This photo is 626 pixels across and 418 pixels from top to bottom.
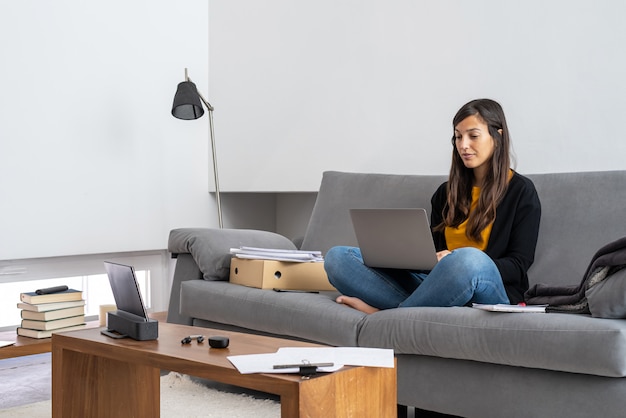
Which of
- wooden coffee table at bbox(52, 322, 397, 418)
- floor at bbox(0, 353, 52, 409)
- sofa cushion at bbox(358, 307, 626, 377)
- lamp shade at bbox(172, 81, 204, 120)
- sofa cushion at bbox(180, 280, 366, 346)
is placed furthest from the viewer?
lamp shade at bbox(172, 81, 204, 120)

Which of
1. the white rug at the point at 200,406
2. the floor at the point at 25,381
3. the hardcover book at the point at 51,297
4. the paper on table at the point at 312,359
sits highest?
the paper on table at the point at 312,359

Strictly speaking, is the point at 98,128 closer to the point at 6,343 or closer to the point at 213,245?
the point at 213,245

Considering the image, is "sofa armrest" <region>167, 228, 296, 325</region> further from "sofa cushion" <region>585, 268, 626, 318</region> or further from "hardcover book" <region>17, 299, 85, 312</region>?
"sofa cushion" <region>585, 268, 626, 318</region>

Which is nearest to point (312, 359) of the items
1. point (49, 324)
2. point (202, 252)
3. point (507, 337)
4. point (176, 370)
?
point (176, 370)

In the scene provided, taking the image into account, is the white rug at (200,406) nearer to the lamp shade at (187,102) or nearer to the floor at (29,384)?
the floor at (29,384)

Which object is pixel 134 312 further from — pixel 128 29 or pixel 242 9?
pixel 242 9

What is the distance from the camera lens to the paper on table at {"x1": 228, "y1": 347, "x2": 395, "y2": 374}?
1505 mm

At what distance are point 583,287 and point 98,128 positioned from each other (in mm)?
2697

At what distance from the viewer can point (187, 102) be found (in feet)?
12.7

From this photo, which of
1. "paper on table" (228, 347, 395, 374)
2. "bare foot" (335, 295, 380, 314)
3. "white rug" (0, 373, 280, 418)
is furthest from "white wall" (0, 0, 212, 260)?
"paper on table" (228, 347, 395, 374)

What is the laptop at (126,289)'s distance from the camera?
76.2 inches

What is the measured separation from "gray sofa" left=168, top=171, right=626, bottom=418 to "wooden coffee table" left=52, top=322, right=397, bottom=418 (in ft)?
1.57

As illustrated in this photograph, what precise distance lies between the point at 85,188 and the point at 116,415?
1.98 meters

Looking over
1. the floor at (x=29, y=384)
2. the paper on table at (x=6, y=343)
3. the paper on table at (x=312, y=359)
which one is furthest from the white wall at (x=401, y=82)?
the paper on table at (x=6, y=343)
